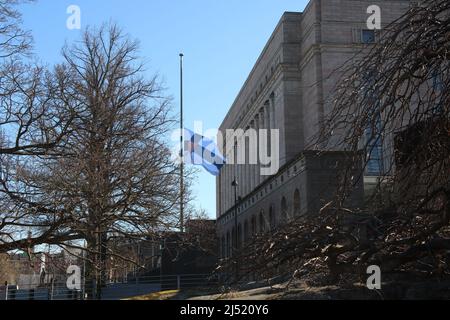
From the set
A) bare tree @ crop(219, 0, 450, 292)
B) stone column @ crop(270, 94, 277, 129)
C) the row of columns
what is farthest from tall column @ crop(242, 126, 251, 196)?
bare tree @ crop(219, 0, 450, 292)

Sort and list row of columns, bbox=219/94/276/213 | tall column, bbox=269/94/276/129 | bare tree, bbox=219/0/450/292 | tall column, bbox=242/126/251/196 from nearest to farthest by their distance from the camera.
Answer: bare tree, bbox=219/0/450/292 < tall column, bbox=269/94/276/129 < row of columns, bbox=219/94/276/213 < tall column, bbox=242/126/251/196

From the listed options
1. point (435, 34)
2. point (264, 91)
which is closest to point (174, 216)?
point (435, 34)

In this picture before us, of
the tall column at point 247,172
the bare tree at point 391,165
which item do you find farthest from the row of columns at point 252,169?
the bare tree at point 391,165

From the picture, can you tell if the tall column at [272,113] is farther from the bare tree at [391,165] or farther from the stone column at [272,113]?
the bare tree at [391,165]

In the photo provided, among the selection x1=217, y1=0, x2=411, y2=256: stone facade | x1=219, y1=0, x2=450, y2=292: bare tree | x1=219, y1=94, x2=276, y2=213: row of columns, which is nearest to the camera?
x1=219, y1=0, x2=450, y2=292: bare tree

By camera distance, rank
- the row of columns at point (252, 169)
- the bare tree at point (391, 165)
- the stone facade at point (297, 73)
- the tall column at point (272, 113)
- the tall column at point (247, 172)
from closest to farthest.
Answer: the bare tree at point (391, 165)
the stone facade at point (297, 73)
the tall column at point (272, 113)
the row of columns at point (252, 169)
the tall column at point (247, 172)

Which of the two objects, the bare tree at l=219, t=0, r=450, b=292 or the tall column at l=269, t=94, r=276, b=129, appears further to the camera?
the tall column at l=269, t=94, r=276, b=129

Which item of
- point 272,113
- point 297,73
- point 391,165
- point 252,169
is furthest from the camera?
point 252,169

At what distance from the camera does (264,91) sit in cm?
7069

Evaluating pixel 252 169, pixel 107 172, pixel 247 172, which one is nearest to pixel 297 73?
pixel 252 169

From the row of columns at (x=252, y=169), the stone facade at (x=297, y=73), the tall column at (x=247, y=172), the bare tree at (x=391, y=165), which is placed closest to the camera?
the bare tree at (x=391, y=165)

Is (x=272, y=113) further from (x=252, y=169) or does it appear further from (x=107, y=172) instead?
(x=107, y=172)

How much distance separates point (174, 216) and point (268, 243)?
1359 cm

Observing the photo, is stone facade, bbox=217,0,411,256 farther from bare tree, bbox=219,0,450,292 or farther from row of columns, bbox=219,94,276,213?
bare tree, bbox=219,0,450,292
